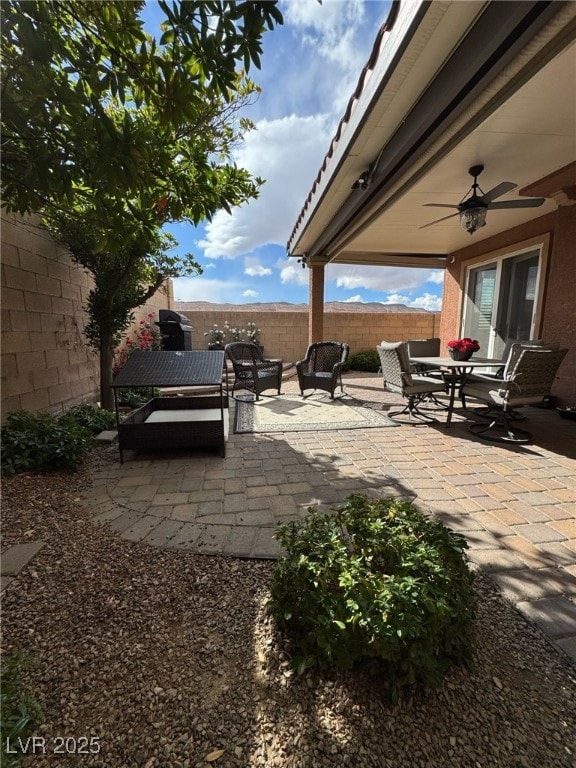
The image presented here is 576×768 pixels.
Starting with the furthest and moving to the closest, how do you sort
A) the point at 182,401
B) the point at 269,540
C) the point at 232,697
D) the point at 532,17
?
the point at 182,401, the point at 269,540, the point at 532,17, the point at 232,697

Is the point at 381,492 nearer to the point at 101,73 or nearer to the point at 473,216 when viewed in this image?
the point at 101,73

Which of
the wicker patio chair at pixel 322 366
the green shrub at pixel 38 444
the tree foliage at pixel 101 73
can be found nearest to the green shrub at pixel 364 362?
the wicker patio chair at pixel 322 366

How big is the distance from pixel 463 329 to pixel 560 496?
18.4 ft

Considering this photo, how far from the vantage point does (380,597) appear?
3.59 ft

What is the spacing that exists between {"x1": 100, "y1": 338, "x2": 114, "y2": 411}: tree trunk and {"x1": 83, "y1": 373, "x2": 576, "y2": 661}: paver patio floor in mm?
1723

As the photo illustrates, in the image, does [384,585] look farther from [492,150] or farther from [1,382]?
[492,150]

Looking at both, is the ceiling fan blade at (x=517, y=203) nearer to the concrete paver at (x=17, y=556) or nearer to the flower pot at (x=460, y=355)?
the flower pot at (x=460, y=355)

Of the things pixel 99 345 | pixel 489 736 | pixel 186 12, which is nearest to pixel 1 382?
pixel 99 345

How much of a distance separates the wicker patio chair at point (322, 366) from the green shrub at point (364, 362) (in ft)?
9.15

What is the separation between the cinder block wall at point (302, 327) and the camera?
29.7 feet

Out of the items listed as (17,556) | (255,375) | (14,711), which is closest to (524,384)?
(255,375)

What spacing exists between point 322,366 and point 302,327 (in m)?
3.48

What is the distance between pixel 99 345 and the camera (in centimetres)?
432

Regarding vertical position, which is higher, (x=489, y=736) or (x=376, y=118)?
(x=376, y=118)
